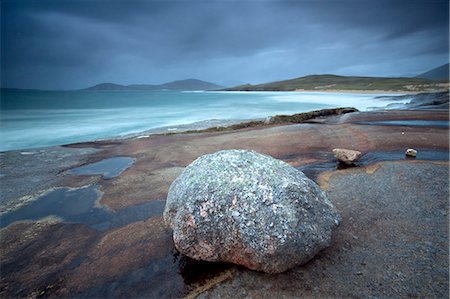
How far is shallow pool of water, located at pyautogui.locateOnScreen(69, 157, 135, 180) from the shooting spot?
752 centimetres

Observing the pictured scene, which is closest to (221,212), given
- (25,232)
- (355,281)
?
(355,281)

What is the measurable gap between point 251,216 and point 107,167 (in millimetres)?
6587

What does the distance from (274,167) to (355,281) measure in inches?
64.3

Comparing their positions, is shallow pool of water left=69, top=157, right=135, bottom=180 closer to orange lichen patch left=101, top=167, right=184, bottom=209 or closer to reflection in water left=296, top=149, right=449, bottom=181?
orange lichen patch left=101, top=167, right=184, bottom=209

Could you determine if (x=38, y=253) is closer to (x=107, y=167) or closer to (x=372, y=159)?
(x=107, y=167)

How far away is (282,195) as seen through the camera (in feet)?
10.2

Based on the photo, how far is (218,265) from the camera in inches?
129

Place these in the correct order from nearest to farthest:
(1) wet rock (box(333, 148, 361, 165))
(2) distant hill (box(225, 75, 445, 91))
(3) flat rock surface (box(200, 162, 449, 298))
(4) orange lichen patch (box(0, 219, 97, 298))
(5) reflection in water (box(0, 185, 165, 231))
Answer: (3) flat rock surface (box(200, 162, 449, 298)) → (4) orange lichen patch (box(0, 219, 97, 298)) → (5) reflection in water (box(0, 185, 165, 231)) → (1) wet rock (box(333, 148, 361, 165)) → (2) distant hill (box(225, 75, 445, 91))

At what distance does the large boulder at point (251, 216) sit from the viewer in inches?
116

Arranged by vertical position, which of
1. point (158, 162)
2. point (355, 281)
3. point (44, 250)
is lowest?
point (355, 281)

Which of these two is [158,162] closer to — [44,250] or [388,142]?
[44,250]

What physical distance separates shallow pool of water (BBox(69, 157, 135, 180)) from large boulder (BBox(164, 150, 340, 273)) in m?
4.72

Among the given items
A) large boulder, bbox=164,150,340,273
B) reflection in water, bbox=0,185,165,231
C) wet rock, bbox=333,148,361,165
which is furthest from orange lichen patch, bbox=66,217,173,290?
wet rock, bbox=333,148,361,165

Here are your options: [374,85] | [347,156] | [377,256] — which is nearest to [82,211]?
[377,256]
